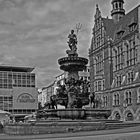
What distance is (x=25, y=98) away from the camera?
3848 inches

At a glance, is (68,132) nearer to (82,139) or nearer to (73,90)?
(82,139)

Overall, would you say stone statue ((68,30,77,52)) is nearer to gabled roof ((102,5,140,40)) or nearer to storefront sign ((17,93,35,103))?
gabled roof ((102,5,140,40))

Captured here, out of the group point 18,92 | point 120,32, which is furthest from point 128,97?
point 18,92

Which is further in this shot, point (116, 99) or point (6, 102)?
point (6, 102)

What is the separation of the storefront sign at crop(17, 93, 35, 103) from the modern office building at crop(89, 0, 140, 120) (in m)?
26.8

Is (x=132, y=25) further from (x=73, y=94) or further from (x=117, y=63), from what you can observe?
(x=73, y=94)

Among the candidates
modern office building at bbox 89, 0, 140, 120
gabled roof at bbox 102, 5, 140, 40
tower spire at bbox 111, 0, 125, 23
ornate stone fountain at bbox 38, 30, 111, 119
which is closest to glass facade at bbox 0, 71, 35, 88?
modern office building at bbox 89, 0, 140, 120

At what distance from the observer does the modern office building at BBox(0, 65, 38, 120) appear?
95062 mm

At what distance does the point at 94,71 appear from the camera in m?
78.1

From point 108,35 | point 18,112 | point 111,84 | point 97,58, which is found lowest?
point 18,112

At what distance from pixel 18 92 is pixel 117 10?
38.5m

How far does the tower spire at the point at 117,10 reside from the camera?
8219 cm

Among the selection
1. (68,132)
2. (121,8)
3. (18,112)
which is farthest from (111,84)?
(68,132)

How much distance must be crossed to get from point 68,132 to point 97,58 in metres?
56.7
